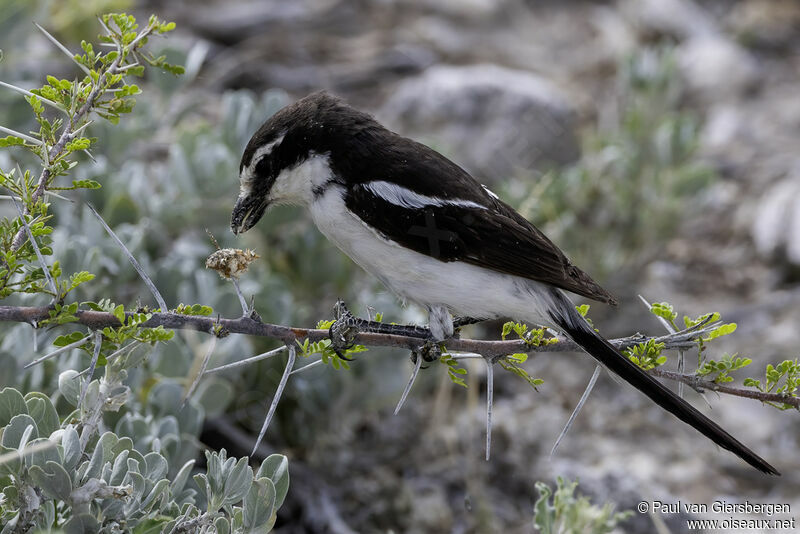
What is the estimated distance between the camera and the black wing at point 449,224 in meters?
3.03

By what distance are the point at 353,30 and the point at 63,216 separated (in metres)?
4.45

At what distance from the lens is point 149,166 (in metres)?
5.72

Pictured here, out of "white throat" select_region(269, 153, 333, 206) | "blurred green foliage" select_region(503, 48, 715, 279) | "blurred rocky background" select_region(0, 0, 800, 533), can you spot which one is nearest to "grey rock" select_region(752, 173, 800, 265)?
"blurred rocky background" select_region(0, 0, 800, 533)

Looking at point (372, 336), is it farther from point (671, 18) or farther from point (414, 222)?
point (671, 18)

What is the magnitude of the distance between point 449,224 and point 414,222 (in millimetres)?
145

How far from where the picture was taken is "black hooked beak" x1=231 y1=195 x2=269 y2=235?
10.7 ft

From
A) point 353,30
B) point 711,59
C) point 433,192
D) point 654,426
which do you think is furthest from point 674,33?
point 433,192

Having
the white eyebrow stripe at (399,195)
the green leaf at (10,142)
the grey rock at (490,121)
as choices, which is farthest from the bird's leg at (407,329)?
the grey rock at (490,121)

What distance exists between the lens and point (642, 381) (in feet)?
9.14

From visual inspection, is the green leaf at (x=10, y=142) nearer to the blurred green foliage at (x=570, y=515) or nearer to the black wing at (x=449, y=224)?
the black wing at (x=449, y=224)

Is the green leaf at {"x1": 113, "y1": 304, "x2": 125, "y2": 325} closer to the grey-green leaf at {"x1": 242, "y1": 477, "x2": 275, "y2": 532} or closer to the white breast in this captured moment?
the grey-green leaf at {"x1": 242, "y1": 477, "x2": 275, "y2": 532}

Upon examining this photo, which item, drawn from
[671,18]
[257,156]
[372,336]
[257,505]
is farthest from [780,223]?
[257,505]

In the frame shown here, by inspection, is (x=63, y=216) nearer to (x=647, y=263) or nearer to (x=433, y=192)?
(x=433, y=192)

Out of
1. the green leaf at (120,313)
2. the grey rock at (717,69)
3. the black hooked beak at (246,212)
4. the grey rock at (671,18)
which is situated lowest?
the green leaf at (120,313)
